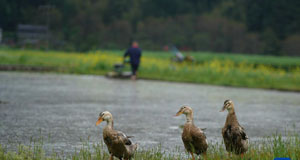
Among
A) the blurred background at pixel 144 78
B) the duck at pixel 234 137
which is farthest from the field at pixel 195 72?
the duck at pixel 234 137

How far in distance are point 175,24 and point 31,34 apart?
26350 millimetres

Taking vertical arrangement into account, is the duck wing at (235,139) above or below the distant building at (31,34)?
below

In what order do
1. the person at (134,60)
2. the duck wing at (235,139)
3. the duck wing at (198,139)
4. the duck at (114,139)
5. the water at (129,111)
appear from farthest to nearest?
1. the person at (134,60)
2. the water at (129,111)
3. the duck wing at (235,139)
4. the duck wing at (198,139)
5. the duck at (114,139)

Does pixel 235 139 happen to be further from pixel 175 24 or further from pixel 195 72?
pixel 175 24

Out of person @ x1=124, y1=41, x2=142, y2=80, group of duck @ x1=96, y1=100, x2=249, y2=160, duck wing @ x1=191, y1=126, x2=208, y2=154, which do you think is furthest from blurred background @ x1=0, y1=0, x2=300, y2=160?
person @ x1=124, y1=41, x2=142, y2=80

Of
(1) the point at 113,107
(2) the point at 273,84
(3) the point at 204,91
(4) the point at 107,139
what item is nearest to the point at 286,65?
(2) the point at 273,84

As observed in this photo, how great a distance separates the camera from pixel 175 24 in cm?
7638

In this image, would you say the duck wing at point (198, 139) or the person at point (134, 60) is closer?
the duck wing at point (198, 139)

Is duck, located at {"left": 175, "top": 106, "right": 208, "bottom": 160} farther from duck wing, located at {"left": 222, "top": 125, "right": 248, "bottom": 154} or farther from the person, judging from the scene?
the person

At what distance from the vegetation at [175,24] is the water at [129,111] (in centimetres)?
4603

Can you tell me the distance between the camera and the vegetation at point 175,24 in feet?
217

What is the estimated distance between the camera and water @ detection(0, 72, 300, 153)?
9578 millimetres

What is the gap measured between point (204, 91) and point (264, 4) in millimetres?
56220

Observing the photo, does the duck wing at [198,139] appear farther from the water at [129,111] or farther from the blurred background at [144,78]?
the water at [129,111]
